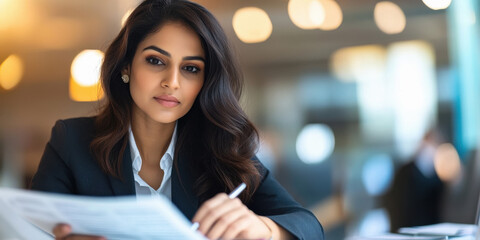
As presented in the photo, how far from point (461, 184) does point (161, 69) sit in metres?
4.38

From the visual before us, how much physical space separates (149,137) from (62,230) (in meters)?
0.55

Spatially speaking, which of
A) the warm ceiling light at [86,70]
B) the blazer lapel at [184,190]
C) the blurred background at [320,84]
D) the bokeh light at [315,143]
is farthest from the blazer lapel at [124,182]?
the bokeh light at [315,143]

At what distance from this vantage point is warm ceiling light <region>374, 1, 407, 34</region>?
20.0ft

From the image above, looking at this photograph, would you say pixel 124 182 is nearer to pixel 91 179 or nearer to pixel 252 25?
pixel 91 179

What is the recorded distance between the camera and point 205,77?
1437 mm

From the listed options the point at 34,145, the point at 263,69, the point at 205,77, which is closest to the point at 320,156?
the point at 263,69

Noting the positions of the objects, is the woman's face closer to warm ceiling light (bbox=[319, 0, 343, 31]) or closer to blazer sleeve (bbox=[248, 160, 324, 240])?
blazer sleeve (bbox=[248, 160, 324, 240])

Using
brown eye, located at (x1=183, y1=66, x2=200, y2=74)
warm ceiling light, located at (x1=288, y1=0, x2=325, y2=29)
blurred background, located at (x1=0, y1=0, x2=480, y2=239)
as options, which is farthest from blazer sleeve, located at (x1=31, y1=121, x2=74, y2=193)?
warm ceiling light, located at (x1=288, y1=0, x2=325, y2=29)

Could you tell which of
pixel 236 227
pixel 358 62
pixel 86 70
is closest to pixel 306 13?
pixel 358 62

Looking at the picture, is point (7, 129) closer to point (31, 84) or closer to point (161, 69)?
point (31, 84)

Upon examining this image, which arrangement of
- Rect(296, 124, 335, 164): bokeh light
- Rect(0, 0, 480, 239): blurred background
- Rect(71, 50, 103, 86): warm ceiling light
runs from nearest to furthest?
Rect(71, 50, 103, 86): warm ceiling light
Rect(0, 0, 480, 239): blurred background
Rect(296, 124, 335, 164): bokeh light

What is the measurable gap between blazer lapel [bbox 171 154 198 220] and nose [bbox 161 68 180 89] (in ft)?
0.69

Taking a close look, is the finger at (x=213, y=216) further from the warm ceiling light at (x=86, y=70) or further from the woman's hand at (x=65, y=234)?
the warm ceiling light at (x=86, y=70)

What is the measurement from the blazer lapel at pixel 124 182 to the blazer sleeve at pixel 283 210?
1.01 feet
